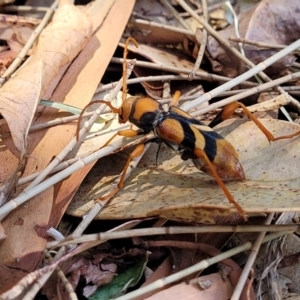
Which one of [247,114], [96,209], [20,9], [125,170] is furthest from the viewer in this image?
[20,9]

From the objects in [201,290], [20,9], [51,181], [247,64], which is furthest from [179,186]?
[20,9]

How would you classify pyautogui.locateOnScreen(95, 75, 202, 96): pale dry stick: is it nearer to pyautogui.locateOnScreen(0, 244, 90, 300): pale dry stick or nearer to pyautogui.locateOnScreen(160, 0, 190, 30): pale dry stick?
pyautogui.locateOnScreen(160, 0, 190, 30): pale dry stick

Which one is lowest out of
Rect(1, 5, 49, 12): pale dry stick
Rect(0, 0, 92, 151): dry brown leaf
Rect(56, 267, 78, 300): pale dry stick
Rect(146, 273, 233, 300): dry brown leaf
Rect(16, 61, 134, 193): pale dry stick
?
Rect(146, 273, 233, 300): dry brown leaf

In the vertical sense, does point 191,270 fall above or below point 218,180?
below

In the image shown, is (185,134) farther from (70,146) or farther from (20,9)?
(20,9)

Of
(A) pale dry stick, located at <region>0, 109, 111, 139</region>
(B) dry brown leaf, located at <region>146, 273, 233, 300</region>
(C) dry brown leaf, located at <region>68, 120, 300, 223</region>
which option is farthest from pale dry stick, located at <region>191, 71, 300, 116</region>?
(B) dry brown leaf, located at <region>146, 273, 233, 300</region>

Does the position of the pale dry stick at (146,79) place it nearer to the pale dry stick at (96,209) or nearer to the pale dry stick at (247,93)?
the pale dry stick at (247,93)
